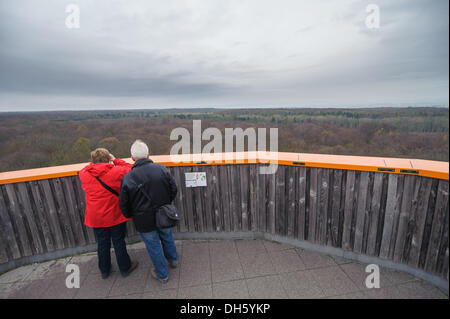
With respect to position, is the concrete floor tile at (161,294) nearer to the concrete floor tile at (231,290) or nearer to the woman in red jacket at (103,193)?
the concrete floor tile at (231,290)

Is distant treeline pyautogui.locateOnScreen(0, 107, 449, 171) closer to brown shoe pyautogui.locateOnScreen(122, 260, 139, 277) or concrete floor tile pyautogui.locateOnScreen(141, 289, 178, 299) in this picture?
concrete floor tile pyautogui.locateOnScreen(141, 289, 178, 299)

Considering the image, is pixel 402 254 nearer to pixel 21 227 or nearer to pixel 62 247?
pixel 62 247

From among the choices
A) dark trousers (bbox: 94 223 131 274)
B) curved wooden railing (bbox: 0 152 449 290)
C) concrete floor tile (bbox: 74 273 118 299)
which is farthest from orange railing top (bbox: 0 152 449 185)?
concrete floor tile (bbox: 74 273 118 299)

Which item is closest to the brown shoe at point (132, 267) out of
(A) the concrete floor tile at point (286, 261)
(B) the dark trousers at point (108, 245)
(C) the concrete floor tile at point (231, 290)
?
(B) the dark trousers at point (108, 245)

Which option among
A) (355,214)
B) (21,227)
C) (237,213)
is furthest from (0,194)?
(355,214)

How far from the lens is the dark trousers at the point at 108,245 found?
8.52 feet

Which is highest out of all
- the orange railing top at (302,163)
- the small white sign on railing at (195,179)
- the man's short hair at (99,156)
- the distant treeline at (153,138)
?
the man's short hair at (99,156)

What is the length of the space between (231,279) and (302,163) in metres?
1.70

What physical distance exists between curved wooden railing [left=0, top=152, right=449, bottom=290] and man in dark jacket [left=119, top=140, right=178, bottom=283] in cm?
72

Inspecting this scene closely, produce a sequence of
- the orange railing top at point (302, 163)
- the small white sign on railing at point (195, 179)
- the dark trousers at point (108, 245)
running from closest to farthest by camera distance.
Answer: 1. the orange railing top at point (302, 163)
2. the dark trousers at point (108, 245)
3. the small white sign on railing at point (195, 179)

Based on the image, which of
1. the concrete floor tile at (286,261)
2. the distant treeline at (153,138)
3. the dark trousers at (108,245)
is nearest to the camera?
the dark trousers at (108,245)

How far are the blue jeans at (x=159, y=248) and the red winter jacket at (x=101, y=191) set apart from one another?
46cm

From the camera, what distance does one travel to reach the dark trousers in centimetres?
260
